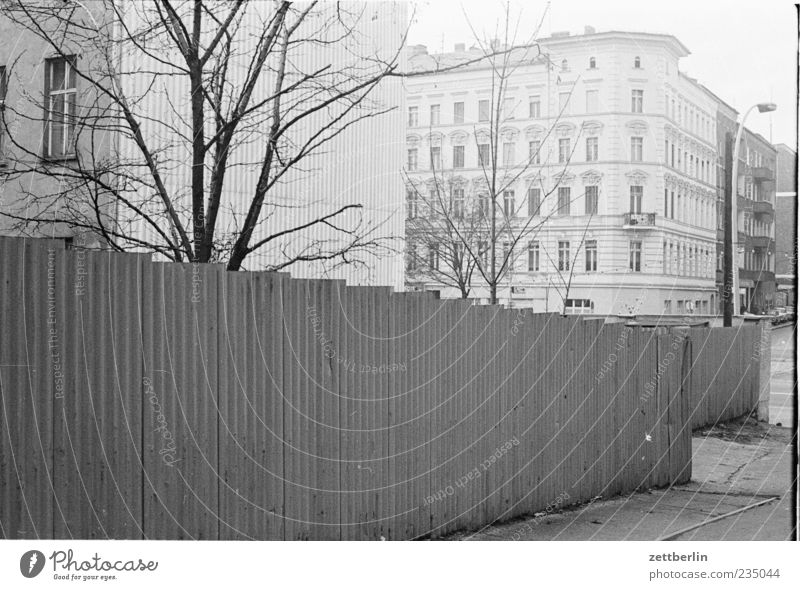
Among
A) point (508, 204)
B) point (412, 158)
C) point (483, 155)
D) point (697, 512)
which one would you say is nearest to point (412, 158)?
point (412, 158)

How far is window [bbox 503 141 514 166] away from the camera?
658 centimetres

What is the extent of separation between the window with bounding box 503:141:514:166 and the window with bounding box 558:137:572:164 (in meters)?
0.35

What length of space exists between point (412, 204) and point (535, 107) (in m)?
1.11

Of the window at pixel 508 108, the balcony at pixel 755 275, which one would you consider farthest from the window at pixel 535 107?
the balcony at pixel 755 275

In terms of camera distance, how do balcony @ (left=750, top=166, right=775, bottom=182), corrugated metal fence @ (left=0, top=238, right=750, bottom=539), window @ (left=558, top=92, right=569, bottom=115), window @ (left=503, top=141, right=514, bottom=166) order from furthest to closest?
window @ (left=503, top=141, right=514, bottom=166) → window @ (left=558, top=92, right=569, bottom=115) → balcony @ (left=750, top=166, right=775, bottom=182) → corrugated metal fence @ (left=0, top=238, right=750, bottom=539)

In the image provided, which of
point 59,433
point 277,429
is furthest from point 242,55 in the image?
point 59,433

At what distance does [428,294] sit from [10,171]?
2274 millimetres

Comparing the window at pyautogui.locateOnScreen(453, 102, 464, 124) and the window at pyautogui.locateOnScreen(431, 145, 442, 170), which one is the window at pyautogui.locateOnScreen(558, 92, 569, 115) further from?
the window at pyautogui.locateOnScreen(431, 145, 442, 170)

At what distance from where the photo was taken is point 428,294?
15.9 ft

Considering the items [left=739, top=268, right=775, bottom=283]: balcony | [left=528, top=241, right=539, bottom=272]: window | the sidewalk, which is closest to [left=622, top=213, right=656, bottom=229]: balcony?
[left=528, top=241, right=539, bottom=272]: window

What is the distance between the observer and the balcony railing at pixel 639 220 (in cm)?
A: 578

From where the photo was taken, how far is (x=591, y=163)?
247 inches
